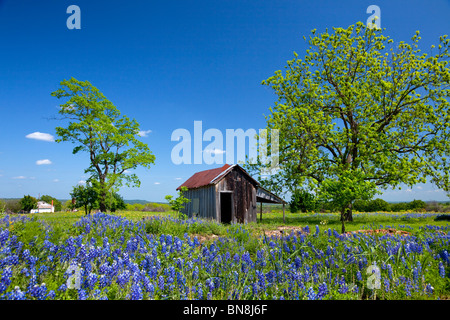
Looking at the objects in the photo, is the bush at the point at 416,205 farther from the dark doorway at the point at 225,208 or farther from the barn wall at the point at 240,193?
the barn wall at the point at 240,193

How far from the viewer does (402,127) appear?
80.2ft

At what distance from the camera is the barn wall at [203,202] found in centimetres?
2188

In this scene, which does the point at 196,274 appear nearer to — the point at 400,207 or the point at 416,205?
the point at 400,207

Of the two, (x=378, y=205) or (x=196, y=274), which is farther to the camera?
(x=378, y=205)

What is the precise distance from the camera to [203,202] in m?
23.3

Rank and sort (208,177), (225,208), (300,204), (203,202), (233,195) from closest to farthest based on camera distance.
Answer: (233,195), (203,202), (208,177), (225,208), (300,204)

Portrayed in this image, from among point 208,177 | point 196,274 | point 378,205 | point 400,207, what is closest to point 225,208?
point 208,177

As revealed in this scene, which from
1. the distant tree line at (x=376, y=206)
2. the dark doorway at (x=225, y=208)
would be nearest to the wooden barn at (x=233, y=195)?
the dark doorway at (x=225, y=208)

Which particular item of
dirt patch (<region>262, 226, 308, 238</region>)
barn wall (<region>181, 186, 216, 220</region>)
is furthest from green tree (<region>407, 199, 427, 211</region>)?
dirt patch (<region>262, 226, 308, 238</region>)

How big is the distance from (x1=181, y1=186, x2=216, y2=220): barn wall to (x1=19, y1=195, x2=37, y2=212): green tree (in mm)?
24570

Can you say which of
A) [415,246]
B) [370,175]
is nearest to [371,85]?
[370,175]

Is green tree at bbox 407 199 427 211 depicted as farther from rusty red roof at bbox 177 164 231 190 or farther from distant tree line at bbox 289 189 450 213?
rusty red roof at bbox 177 164 231 190

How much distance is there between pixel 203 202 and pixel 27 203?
1091 inches
